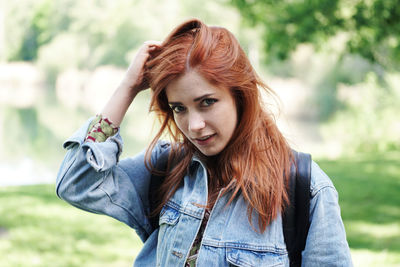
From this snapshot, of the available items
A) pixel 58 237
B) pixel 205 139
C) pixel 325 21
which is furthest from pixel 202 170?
pixel 325 21

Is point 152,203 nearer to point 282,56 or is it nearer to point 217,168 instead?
point 217,168

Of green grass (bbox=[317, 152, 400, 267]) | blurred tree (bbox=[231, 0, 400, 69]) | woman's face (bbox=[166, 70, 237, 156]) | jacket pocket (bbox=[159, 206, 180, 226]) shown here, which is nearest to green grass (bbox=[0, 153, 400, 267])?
green grass (bbox=[317, 152, 400, 267])

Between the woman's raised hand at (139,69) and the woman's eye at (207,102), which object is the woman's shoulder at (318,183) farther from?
the woman's raised hand at (139,69)

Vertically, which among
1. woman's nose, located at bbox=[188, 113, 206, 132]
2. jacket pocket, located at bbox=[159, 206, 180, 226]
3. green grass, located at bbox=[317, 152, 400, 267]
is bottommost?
jacket pocket, located at bbox=[159, 206, 180, 226]

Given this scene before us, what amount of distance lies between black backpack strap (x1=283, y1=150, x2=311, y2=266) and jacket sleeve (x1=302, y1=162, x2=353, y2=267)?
0.9 inches

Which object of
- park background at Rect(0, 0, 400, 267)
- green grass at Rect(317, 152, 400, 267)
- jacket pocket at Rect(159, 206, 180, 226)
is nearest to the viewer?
jacket pocket at Rect(159, 206, 180, 226)

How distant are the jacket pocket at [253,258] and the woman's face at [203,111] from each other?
37cm

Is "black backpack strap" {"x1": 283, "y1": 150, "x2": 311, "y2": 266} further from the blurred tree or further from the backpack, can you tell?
the blurred tree

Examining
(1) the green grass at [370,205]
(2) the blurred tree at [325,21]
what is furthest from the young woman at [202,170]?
(2) the blurred tree at [325,21]

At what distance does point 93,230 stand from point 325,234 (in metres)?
4.00

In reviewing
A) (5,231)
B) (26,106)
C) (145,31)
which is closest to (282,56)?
(5,231)

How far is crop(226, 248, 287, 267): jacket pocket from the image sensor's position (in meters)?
1.53

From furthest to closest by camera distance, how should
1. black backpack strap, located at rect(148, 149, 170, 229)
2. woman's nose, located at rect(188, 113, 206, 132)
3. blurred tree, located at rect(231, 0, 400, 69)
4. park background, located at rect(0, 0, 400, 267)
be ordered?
blurred tree, located at rect(231, 0, 400, 69), park background, located at rect(0, 0, 400, 267), black backpack strap, located at rect(148, 149, 170, 229), woman's nose, located at rect(188, 113, 206, 132)

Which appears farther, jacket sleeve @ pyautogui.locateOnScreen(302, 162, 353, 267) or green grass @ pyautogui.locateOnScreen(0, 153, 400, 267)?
green grass @ pyautogui.locateOnScreen(0, 153, 400, 267)
